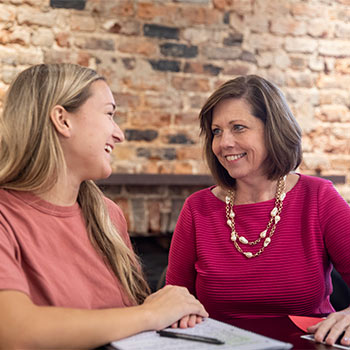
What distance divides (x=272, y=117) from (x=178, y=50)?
1946 mm

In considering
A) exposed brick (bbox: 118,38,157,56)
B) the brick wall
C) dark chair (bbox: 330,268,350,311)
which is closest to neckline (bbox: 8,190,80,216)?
dark chair (bbox: 330,268,350,311)

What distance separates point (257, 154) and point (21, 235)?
1037 millimetres

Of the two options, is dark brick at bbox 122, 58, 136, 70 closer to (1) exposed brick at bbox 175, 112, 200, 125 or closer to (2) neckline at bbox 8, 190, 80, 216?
(1) exposed brick at bbox 175, 112, 200, 125

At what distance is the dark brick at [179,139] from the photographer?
3.83 metres

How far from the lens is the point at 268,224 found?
2.03 meters

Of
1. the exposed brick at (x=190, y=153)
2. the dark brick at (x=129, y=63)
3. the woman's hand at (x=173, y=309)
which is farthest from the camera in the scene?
the exposed brick at (x=190, y=153)

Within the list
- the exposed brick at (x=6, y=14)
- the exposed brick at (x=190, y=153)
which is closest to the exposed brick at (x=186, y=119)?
the exposed brick at (x=190, y=153)

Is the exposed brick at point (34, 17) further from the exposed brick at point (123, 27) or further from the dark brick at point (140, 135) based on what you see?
the dark brick at point (140, 135)

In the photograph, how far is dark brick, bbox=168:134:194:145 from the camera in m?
3.83

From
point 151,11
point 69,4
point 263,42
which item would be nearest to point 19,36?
point 69,4

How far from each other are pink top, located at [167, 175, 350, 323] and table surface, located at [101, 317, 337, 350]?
37 cm

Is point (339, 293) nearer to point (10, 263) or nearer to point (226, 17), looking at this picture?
point (10, 263)

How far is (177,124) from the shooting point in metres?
3.85

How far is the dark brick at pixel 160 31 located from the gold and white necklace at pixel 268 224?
202 cm
